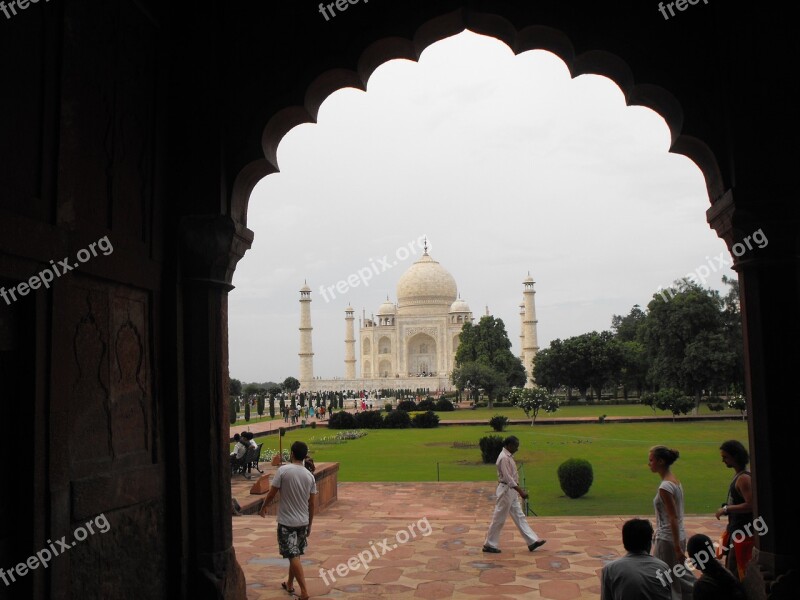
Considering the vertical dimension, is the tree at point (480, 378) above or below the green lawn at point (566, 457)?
above

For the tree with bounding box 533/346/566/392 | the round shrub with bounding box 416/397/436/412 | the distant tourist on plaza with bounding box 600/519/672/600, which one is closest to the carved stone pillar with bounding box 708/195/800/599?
the distant tourist on plaza with bounding box 600/519/672/600

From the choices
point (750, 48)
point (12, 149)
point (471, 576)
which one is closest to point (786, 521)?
point (471, 576)

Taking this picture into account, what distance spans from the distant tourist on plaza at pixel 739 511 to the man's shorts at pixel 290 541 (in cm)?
246

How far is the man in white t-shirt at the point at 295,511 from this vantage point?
14.6ft

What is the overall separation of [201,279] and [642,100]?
281 centimetres

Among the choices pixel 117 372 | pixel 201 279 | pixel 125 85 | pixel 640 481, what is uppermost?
pixel 125 85

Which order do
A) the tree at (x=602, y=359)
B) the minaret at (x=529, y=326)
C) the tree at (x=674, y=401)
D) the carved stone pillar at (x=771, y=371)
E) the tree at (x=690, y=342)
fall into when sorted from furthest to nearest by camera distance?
the minaret at (x=529, y=326) → the tree at (x=602, y=359) → the tree at (x=690, y=342) → the tree at (x=674, y=401) → the carved stone pillar at (x=771, y=371)

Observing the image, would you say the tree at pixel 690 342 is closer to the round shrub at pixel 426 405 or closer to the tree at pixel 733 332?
the tree at pixel 733 332

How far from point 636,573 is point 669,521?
121 centimetres

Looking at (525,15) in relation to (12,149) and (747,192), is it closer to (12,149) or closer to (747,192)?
(747,192)

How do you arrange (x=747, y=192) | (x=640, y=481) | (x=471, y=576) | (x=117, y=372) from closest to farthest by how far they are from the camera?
(x=117, y=372) → (x=747, y=192) → (x=471, y=576) → (x=640, y=481)

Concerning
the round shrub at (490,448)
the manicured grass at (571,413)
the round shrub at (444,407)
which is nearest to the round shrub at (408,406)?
the round shrub at (444,407)

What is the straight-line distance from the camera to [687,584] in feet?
12.5

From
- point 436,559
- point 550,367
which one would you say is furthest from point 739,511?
point 550,367
